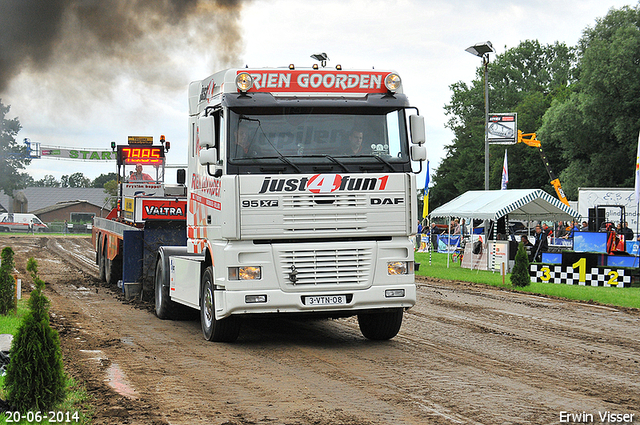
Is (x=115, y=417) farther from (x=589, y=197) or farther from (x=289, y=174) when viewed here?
(x=589, y=197)

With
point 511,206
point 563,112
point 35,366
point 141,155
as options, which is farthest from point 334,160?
point 563,112

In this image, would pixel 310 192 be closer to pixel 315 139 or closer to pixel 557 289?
pixel 315 139

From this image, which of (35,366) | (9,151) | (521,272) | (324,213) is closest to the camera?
(35,366)

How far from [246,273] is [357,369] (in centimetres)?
194

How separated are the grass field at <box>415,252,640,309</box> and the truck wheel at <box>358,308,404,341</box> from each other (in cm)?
790

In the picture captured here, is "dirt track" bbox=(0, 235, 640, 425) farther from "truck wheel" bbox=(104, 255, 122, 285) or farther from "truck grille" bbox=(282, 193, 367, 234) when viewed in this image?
"truck wheel" bbox=(104, 255, 122, 285)

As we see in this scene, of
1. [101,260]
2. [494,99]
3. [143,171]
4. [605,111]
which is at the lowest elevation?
[101,260]

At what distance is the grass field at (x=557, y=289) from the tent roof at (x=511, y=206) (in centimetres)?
210

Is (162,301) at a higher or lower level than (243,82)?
lower

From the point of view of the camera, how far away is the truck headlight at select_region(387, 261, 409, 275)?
9.70m

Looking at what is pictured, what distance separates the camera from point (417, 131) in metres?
9.70

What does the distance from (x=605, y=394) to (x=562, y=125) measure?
4977 cm
